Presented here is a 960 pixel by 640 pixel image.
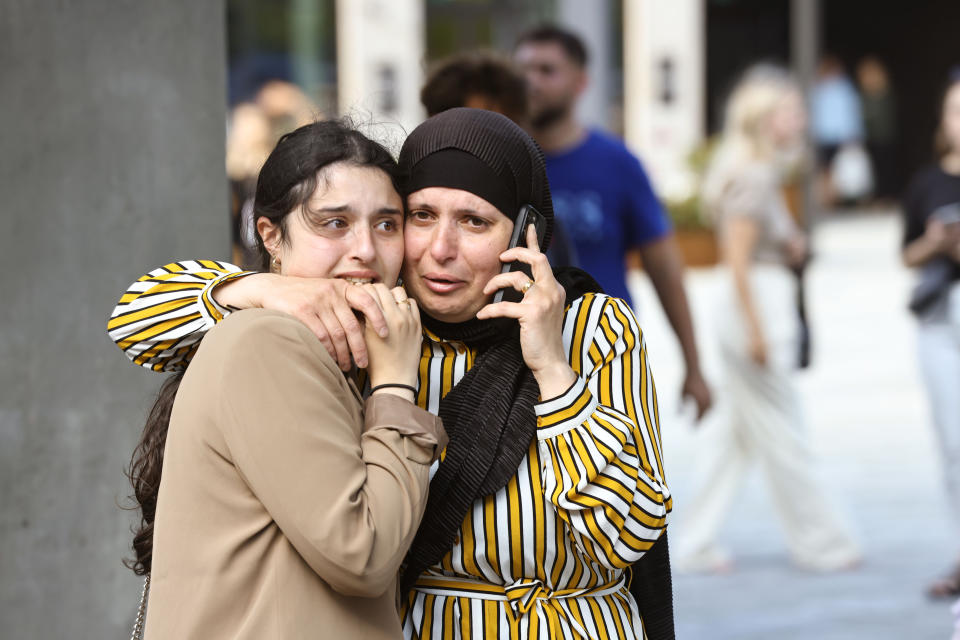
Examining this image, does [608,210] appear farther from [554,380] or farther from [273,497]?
[273,497]

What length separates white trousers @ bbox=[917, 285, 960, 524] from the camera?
234 inches

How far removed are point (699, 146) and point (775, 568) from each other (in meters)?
15.5

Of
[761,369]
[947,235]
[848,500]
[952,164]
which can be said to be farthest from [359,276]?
[848,500]

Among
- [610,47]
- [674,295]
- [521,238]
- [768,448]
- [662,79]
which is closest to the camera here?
[521,238]

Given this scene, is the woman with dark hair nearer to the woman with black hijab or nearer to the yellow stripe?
the woman with black hijab

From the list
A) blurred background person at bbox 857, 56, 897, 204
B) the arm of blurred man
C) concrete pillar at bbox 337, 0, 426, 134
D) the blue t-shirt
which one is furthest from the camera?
blurred background person at bbox 857, 56, 897, 204

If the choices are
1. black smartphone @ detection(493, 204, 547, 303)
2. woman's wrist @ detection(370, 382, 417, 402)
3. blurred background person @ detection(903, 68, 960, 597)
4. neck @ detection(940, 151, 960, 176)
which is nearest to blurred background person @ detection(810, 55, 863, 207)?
neck @ detection(940, 151, 960, 176)

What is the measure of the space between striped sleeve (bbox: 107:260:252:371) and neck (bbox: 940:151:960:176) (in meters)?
4.70

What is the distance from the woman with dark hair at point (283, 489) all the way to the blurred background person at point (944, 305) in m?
4.48

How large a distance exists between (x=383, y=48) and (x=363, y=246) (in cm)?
2002

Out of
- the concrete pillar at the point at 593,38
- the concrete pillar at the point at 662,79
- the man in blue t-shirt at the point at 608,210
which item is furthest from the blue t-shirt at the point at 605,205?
the concrete pillar at the point at 662,79

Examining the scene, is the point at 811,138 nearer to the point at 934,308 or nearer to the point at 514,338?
the point at 934,308

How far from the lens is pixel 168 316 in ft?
7.61

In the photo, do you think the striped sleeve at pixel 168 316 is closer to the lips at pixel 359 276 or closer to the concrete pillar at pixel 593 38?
the lips at pixel 359 276
